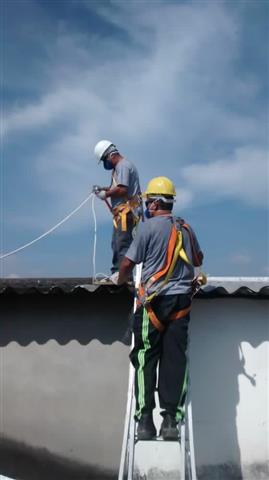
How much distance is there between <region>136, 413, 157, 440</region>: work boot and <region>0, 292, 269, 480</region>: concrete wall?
0.73 meters

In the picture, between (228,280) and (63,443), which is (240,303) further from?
(63,443)

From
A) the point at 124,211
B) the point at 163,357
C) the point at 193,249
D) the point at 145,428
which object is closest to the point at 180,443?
the point at 145,428

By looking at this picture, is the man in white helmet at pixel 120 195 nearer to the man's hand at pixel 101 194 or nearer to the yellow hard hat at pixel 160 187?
the man's hand at pixel 101 194

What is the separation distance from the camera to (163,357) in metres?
3.81

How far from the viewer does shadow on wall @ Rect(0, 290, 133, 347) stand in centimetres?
499

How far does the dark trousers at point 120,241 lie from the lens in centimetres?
503

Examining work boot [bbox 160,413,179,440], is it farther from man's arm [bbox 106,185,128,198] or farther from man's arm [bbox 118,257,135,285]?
man's arm [bbox 106,185,128,198]

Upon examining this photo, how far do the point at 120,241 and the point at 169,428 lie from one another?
1.92 metres

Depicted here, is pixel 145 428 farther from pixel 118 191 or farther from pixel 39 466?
pixel 118 191

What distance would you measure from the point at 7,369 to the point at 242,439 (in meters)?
2.40

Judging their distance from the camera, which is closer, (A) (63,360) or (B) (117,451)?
(B) (117,451)

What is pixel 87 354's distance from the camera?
5.05 meters

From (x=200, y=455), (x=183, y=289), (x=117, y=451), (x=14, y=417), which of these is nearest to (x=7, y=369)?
(x=14, y=417)

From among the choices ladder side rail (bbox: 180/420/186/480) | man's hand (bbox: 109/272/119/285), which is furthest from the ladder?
man's hand (bbox: 109/272/119/285)
